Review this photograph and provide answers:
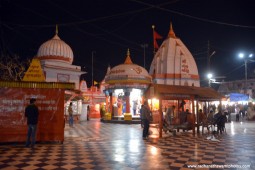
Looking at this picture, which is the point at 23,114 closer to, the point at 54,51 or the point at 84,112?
the point at 54,51

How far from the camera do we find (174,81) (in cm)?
3438

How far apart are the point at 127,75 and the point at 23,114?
53.0 ft

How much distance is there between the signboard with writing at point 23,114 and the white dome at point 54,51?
49.0 ft

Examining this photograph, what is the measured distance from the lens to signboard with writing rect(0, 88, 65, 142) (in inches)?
431

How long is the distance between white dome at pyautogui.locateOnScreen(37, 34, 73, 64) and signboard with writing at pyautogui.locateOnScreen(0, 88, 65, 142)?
14.9m

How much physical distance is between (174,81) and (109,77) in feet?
34.0

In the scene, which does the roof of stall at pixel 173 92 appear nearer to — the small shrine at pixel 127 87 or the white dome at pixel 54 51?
the small shrine at pixel 127 87

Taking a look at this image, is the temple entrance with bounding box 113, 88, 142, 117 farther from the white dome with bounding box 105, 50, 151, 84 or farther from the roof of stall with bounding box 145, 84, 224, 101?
the roof of stall with bounding box 145, 84, 224, 101

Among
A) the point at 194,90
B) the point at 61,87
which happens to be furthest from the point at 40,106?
the point at 194,90

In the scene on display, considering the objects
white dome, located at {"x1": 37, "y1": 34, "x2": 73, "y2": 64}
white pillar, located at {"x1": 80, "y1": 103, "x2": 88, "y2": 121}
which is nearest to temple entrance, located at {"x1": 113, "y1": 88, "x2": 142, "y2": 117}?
white pillar, located at {"x1": 80, "y1": 103, "x2": 88, "y2": 121}

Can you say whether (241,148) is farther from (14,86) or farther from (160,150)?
(14,86)

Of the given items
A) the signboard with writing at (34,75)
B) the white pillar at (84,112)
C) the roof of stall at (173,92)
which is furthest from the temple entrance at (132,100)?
the signboard with writing at (34,75)

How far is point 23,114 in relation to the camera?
11164mm

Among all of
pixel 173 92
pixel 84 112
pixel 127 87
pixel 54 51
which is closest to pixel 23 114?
pixel 173 92
